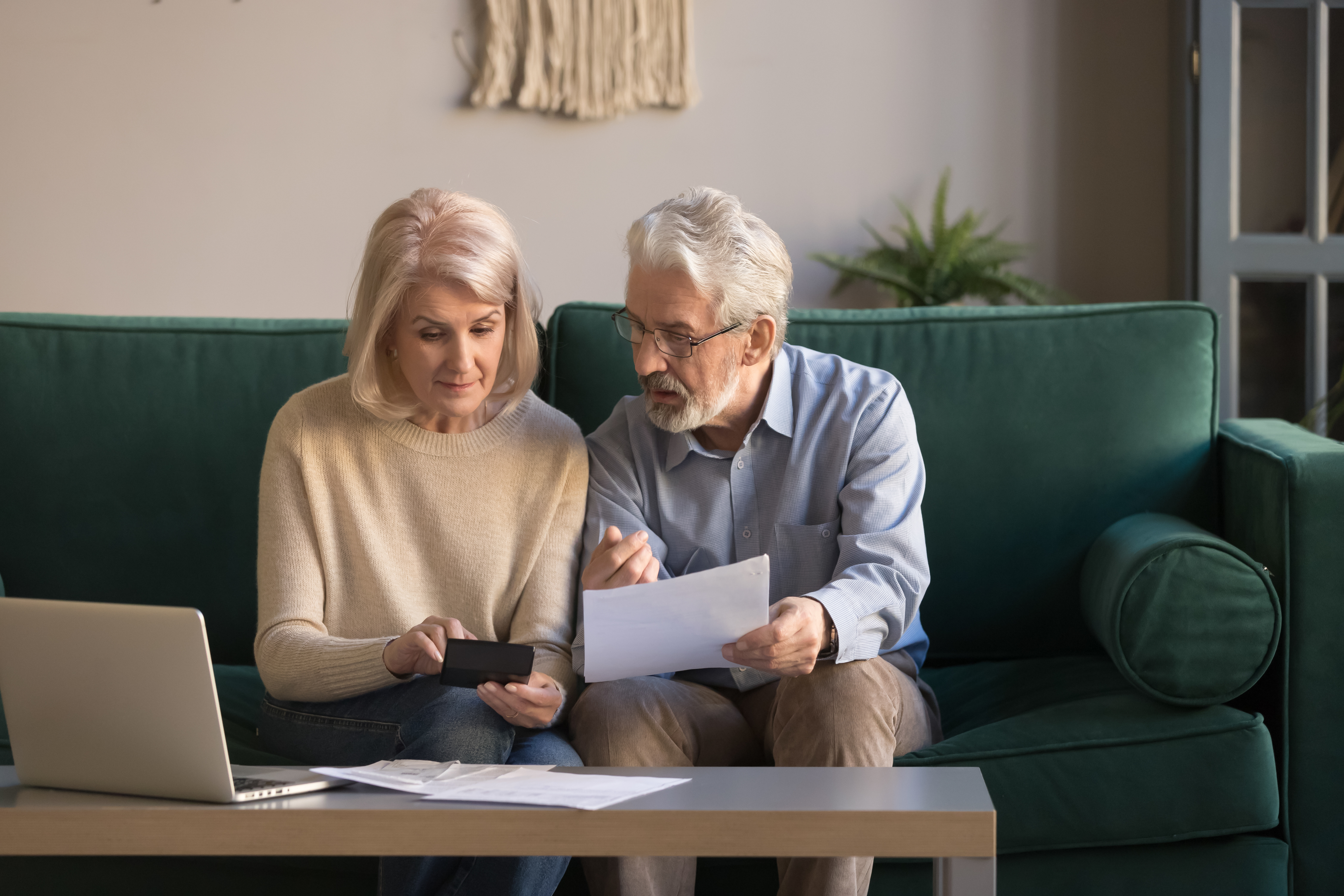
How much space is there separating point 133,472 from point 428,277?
30.4 inches

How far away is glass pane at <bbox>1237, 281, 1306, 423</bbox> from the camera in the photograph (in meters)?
2.92

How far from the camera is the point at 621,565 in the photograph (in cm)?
135

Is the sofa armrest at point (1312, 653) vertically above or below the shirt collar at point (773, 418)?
below

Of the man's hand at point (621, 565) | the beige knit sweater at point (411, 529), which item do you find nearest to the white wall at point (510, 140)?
the beige knit sweater at point (411, 529)

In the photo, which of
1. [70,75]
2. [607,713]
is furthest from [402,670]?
[70,75]

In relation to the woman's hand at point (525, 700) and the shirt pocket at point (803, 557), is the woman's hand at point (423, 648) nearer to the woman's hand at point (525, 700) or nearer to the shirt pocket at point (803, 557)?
the woman's hand at point (525, 700)

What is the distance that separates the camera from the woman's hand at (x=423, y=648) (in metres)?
1.29

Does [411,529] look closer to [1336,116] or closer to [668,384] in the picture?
[668,384]

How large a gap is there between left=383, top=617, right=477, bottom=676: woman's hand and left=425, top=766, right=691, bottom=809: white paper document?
11.4 inches

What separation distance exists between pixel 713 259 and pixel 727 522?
359 millimetres

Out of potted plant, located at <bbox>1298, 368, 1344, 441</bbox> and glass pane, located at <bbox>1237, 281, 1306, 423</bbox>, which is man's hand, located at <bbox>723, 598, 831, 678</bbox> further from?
glass pane, located at <bbox>1237, 281, 1306, 423</bbox>

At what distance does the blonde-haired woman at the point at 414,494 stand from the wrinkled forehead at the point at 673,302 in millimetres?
170

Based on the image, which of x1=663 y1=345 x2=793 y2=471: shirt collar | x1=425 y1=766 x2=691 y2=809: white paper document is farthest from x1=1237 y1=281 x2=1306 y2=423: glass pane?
x1=425 y1=766 x2=691 y2=809: white paper document

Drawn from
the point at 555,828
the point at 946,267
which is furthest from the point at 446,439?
the point at 946,267
